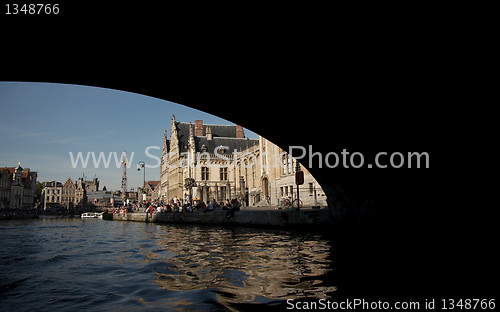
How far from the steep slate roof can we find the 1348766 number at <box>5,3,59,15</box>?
51.9 metres

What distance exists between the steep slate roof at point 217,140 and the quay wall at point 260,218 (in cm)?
2656

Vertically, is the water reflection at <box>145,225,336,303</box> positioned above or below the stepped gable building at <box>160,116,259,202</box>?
below

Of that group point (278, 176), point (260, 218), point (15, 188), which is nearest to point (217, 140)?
point (278, 176)

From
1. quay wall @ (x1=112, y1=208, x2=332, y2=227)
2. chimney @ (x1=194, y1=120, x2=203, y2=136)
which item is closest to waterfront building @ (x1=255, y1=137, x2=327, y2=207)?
quay wall @ (x1=112, y1=208, x2=332, y2=227)

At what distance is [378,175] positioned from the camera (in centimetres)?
1227

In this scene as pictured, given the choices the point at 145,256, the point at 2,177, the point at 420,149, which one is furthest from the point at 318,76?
the point at 2,177

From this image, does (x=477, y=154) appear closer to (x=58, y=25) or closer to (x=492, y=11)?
(x=492, y=11)

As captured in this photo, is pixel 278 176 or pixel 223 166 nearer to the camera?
pixel 278 176

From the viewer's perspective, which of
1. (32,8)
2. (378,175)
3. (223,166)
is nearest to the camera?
(32,8)

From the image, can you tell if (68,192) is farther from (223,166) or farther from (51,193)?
(223,166)

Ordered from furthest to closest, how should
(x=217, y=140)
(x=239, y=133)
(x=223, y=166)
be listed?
(x=239, y=133) < (x=217, y=140) < (x=223, y=166)

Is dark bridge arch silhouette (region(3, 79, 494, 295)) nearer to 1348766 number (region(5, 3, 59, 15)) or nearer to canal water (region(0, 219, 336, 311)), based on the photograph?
canal water (region(0, 219, 336, 311))

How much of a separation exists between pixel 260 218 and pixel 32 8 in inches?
666

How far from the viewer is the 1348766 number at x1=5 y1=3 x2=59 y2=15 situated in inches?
199
